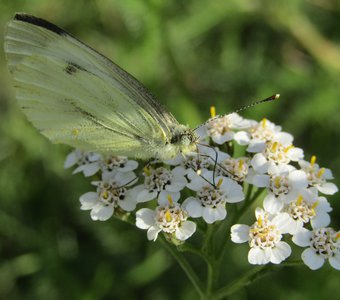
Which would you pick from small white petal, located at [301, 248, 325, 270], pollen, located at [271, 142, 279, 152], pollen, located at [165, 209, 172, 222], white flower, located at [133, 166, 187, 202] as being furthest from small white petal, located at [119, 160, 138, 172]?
small white petal, located at [301, 248, 325, 270]

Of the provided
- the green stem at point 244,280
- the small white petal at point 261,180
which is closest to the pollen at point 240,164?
the small white petal at point 261,180

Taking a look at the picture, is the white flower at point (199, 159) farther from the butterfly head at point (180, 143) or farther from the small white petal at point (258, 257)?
the small white petal at point (258, 257)

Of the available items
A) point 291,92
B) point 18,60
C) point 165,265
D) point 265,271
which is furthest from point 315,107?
point 18,60

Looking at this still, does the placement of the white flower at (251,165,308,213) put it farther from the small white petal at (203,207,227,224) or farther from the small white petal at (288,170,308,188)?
the small white petal at (203,207,227,224)

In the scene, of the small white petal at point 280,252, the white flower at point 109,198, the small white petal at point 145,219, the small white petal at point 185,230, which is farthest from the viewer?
the white flower at point 109,198

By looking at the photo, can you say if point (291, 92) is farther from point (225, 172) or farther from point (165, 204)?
point (165, 204)

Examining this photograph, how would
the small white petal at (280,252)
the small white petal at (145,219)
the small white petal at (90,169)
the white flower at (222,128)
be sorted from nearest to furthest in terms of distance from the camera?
the small white petal at (280,252) → the small white petal at (145,219) → the small white petal at (90,169) → the white flower at (222,128)
